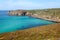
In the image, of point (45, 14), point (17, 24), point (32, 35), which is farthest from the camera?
point (45, 14)

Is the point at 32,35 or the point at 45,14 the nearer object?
the point at 32,35

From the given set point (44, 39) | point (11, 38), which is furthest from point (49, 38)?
point (11, 38)

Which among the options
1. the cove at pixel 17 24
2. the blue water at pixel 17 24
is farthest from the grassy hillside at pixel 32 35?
the blue water at pixel 17 24

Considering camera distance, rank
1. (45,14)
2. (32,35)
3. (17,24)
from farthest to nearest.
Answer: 1. (45,14)
2. (17,24)
3. (32,35)

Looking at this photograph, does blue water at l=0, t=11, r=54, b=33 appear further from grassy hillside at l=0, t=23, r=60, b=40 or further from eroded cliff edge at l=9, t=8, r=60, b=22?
grassy hillside at l=0, t=23, r=60, b=40

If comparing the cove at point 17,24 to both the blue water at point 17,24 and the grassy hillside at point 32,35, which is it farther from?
the grassy hillside at point 32,35

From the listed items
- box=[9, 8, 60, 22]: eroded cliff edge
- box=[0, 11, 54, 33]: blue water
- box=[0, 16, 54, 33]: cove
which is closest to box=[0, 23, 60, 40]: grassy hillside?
box=[0, 16, 54, 33]: cove

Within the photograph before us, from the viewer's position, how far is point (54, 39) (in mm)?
15430

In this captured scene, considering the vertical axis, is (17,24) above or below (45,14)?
above

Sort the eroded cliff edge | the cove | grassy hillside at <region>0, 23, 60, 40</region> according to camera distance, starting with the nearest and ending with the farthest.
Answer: grassy hillside at <region>0, 23, 60, 40</region>
the cove
the eroded cliff edge

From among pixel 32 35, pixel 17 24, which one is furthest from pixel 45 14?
pixel 32 35

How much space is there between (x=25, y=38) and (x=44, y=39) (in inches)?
90.8

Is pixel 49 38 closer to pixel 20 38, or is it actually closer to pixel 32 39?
pixel 32 39

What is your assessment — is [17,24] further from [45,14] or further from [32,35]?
[45,14]
